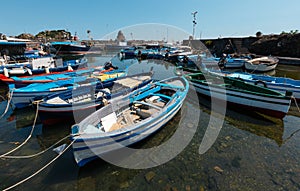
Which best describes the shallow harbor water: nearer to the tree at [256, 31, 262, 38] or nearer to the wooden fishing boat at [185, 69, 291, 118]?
the wooden fishing boat at [185, 69, 291, 118]

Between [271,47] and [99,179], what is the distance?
1712 inches

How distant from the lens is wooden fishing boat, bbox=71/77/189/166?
16.3 ft

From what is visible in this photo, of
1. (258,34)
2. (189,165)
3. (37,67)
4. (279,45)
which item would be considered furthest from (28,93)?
(258,34)

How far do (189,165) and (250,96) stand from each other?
6.29 metres

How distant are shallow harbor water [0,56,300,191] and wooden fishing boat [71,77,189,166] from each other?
81 centimetres

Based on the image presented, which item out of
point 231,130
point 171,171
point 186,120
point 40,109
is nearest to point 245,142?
point 231,130

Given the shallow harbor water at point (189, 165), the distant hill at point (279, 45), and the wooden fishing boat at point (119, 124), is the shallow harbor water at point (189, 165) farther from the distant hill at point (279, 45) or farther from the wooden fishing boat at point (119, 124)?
the distant hill at point (279, 45)

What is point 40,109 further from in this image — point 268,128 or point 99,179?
point 268,128

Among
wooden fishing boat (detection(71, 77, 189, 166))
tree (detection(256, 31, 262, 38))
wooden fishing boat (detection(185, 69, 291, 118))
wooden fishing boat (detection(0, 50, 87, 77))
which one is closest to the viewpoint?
wooden fishing boat (detection(71, 77, 189, 166))

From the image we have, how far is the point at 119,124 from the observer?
689 centimetres

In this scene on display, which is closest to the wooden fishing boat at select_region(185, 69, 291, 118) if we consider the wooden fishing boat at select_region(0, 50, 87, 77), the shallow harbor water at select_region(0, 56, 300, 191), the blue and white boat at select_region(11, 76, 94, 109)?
the shallow harbor water at select_region(0, 56, 300, 191)

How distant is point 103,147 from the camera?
5195 mm

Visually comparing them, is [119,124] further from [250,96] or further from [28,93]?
[250,96]

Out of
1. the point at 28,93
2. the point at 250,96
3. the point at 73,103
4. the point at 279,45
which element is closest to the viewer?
the point at 73,103
